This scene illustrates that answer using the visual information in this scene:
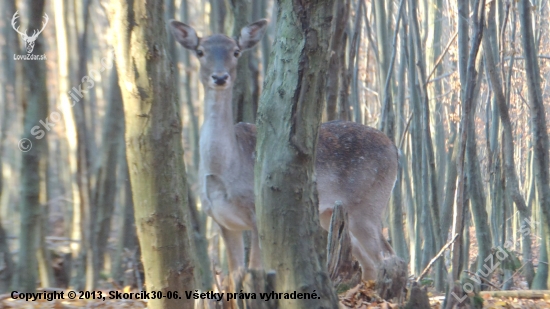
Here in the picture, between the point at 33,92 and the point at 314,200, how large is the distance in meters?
3.30

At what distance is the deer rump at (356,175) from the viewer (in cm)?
679

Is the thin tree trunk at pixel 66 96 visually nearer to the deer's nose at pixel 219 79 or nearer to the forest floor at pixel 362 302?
the forest floor at pixel 362 302

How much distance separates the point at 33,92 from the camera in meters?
5.98

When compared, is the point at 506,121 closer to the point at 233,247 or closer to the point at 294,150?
the point at 233,247

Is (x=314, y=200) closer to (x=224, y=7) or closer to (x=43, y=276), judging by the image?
(x=43, y=276)

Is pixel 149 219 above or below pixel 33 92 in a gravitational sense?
below

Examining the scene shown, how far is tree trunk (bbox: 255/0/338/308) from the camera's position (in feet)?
12.0

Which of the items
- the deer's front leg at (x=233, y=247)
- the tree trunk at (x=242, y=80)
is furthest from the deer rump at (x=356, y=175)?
the deer's front leg at (x=233, y=247)

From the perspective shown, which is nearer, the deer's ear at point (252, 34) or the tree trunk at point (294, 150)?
the tree trunk at point (294, 150)

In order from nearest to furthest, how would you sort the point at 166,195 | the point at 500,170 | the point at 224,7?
the point at 166,195
the point at 224,7
the point at 500,170

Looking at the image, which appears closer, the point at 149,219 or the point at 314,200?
the point at 314,200

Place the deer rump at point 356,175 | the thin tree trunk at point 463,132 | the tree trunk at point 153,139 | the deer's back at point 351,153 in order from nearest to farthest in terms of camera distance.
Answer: the tree trunk at point 153,139 → the thin tree trunk at point 463,132 → the deer rump at point 356,175 → the deer's back at point 351,153

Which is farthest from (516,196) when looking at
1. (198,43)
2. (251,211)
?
(198,43)

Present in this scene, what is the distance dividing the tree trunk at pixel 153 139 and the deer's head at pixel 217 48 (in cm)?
199
